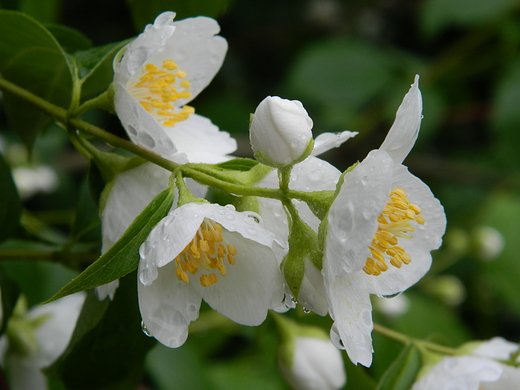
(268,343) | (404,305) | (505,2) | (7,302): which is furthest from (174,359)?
(505,2)

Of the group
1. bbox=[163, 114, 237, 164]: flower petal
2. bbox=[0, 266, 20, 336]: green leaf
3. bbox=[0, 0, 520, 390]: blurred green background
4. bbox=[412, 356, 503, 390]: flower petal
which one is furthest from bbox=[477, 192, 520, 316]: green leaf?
bbox=[0, 266, 20, 336]: green leaf

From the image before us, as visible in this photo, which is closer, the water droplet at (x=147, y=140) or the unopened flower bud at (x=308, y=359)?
the water droplet at (x=147, y=140)

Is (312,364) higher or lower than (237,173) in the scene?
lower

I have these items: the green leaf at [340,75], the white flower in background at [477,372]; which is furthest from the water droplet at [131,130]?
the green leaf at [340,75]

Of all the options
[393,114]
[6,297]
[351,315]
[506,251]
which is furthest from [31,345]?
[393,114]

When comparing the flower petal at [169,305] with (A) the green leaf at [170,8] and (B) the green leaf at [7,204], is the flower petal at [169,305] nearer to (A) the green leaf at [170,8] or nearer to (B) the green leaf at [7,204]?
(B) the green leaf at [7,204]

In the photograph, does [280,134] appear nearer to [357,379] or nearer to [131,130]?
[131,130]

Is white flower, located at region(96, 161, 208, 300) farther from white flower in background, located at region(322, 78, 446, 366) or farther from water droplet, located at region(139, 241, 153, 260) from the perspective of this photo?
white flower in background, located at region(322, 78, 446, 366)
